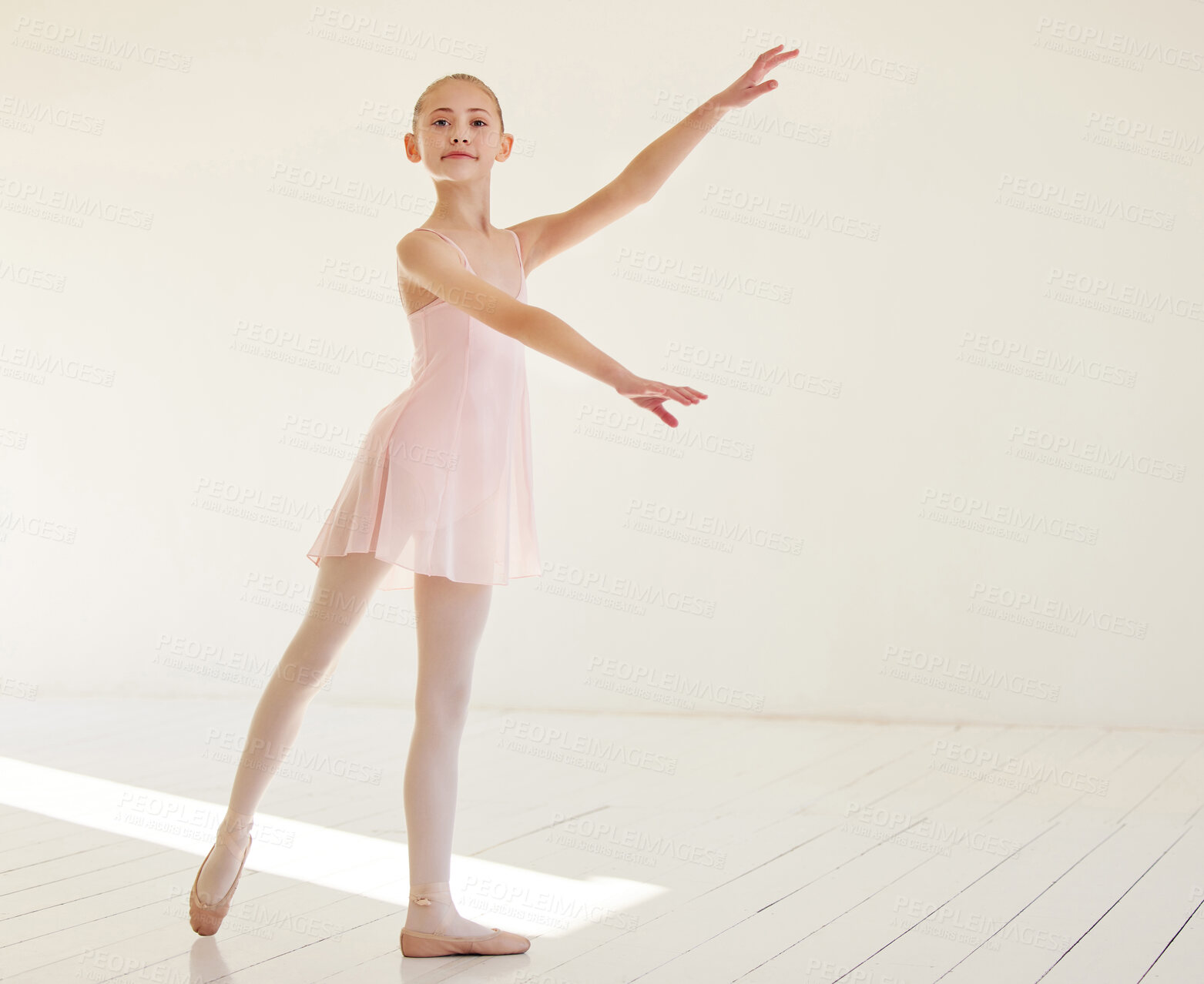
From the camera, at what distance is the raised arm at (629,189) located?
200 cm

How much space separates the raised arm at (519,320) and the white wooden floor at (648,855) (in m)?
0.85

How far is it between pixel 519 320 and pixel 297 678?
65 centimetres

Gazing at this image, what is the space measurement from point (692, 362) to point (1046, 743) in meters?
1.64

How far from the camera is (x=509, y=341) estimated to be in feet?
6.03

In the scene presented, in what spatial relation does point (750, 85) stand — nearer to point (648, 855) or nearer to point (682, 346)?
point (648, 855)

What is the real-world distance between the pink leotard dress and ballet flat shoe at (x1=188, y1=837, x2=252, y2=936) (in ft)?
1.69

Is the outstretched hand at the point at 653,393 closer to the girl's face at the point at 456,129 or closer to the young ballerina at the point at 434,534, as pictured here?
the young ballerina at the point at 434,534

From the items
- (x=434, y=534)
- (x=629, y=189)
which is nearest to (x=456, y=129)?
(x=629, y=189)

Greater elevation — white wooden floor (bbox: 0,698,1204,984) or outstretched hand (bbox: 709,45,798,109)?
outstretched hand (bbox: 709,45,798,109)

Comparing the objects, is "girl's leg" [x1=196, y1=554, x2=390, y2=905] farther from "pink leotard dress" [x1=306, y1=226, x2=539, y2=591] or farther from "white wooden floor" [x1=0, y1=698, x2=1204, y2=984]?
"white wooden floor" [x1=0, y1=698, x2=1204, y2=984]

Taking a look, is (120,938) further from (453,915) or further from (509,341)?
(509,341)

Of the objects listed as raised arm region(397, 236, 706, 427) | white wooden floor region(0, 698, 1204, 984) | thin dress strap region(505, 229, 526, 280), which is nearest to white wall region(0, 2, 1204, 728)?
white wooden floor region(0, 698, 1204, 984)

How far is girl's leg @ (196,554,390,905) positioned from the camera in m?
1.75

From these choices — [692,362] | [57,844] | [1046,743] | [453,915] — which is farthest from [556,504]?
[453,915]
